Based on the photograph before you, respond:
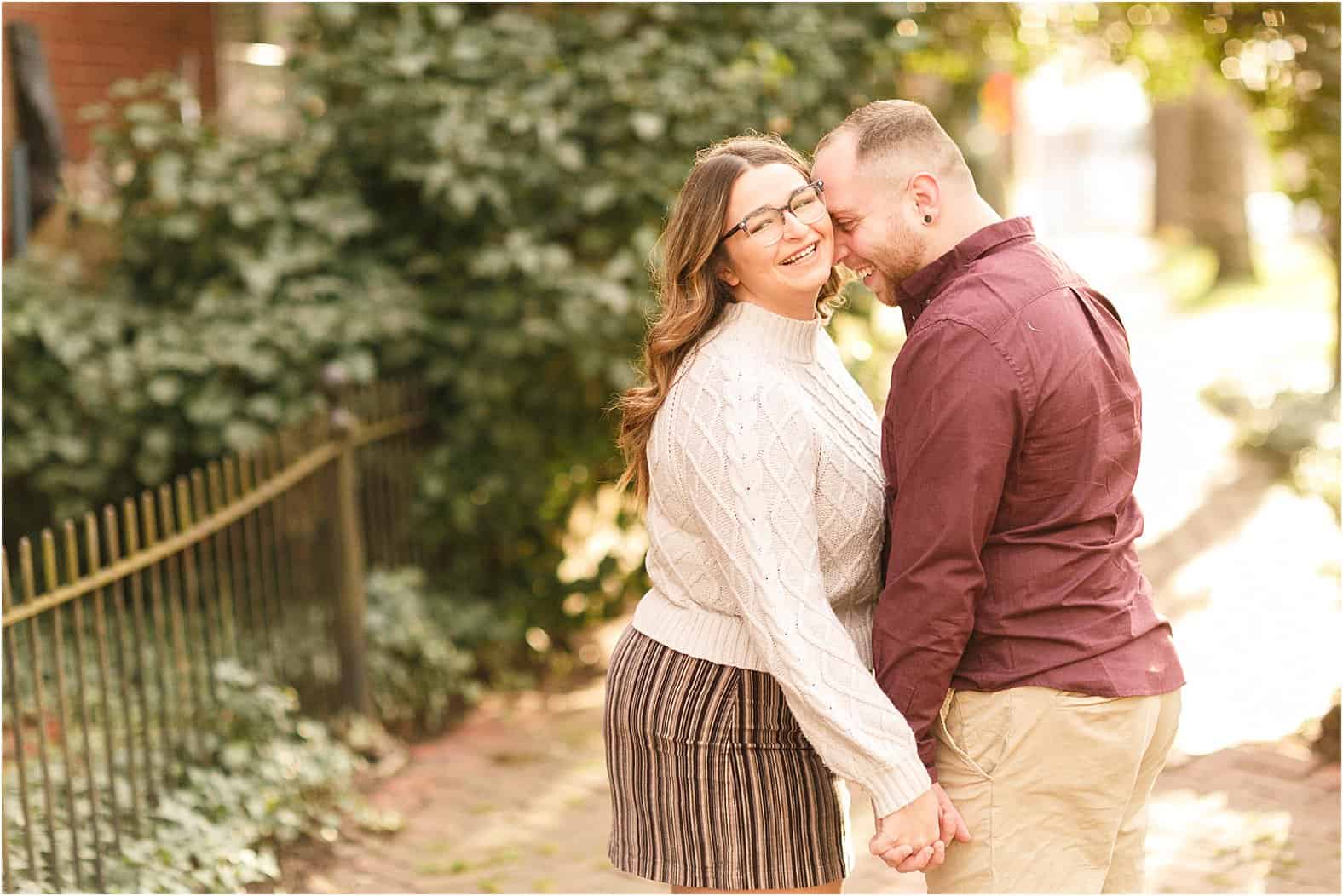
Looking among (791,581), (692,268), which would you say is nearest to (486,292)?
(692,268)

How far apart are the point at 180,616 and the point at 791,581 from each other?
8.91ft

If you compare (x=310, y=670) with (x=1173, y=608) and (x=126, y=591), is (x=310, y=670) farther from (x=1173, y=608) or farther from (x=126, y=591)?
(x=1173, y=608)

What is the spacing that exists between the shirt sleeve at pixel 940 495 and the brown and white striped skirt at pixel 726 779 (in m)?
0.28

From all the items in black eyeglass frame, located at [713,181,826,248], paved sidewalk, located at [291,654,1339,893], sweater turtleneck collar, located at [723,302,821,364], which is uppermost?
black eyeglass frame, located at [713,181,826,248]

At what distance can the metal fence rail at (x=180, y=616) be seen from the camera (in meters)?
3.77

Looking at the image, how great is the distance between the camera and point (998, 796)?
2480mm

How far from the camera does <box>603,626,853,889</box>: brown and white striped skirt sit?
2.60 metres

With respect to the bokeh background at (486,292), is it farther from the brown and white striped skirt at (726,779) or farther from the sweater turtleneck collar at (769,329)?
the sweater turtleneck collar at (769,329)

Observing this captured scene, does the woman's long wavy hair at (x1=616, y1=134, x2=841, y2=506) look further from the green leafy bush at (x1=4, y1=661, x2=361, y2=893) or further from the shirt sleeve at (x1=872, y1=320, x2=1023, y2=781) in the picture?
the green leafy bush at (x1=4, y1=661, x2=361, y2=893)

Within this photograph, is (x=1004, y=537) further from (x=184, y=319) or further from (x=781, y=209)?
(x=184, y=319)

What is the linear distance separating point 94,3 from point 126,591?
3.92m

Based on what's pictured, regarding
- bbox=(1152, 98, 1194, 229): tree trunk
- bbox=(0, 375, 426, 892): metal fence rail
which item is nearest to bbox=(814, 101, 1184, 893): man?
bbox=(0, 375, 426, 892): metal fence rail

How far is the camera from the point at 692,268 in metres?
2.64

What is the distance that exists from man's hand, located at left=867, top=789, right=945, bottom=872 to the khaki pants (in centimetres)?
8
